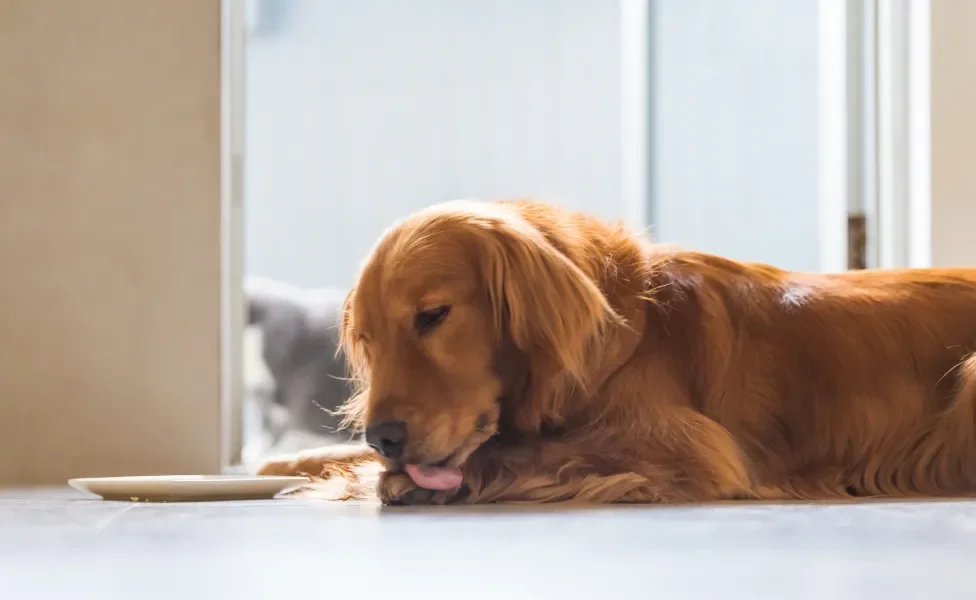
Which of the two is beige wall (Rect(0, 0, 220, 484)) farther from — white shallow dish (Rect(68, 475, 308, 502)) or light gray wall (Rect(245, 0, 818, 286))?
white shallow dish (Rect(68, 475, 308, 502))

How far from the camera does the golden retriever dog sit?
161cm

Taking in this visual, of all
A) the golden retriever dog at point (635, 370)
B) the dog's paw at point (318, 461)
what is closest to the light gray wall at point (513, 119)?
the dog's paw at point (318, 461)

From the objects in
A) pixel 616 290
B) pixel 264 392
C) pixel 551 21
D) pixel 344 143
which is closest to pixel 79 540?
pixel 616 290

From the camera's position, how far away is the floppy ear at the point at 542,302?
166 cm

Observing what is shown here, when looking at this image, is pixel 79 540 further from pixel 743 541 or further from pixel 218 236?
pixel 218 236

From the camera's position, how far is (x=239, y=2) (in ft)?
9.62

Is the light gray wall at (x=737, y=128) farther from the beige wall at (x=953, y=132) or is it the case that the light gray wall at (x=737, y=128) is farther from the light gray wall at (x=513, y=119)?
the beige wall at (x=953, y=132)

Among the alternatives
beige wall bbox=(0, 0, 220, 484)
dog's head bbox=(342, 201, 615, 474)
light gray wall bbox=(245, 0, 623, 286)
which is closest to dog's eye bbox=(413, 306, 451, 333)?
dog's head bbox=(342, 201, 615, 474)

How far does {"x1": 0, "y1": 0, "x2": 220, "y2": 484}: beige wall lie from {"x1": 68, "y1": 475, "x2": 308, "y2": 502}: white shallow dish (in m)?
0.90

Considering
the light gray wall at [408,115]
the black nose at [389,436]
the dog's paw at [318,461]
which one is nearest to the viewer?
the black nose at [389,436]

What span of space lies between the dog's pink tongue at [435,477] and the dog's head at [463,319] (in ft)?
0.05

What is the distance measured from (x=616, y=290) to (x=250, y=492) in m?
0.66

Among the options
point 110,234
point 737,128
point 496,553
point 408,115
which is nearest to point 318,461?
point 110,234

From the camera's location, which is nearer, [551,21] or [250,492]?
[250,492]
